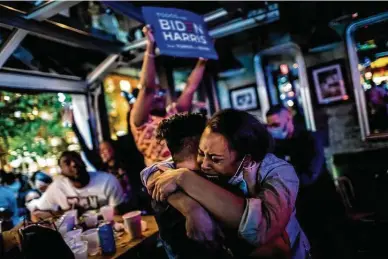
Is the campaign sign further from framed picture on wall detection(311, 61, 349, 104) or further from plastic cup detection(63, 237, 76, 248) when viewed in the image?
framed picture on wall detection(311, 61, 349, 104)

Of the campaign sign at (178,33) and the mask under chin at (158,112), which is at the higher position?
the campaign sign at (178,33)

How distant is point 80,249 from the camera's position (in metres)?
2.57

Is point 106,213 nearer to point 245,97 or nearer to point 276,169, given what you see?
point 276,169

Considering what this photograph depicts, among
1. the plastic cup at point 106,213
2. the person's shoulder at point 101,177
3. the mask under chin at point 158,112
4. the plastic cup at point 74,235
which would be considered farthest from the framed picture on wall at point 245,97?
the plastic cup at point 74,235

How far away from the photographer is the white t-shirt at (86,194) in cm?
435

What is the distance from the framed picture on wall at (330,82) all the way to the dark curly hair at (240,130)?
196 inches

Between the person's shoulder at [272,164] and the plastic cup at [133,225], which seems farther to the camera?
the plastic cup at [133,225]

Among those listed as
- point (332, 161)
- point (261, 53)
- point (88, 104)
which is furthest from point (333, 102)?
point (88, 104)

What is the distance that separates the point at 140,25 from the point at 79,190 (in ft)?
11.0

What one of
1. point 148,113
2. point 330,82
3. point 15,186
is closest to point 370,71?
point 330,82

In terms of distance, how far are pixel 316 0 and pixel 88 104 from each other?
4.69 m

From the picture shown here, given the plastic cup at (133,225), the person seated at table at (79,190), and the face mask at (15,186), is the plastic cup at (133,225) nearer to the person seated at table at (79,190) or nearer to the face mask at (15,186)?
the person seated at table at (79,190)

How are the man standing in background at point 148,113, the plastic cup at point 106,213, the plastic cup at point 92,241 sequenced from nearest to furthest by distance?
1. the plastic cup at point 92,241
2. the plastic cup at point 106,213
3. the man standing in background at point 148,113

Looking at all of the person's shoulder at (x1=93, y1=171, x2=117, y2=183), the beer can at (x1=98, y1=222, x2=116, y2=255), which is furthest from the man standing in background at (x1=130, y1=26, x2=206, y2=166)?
the beer can at (x1=98, y1=222, x2=116, y2=255)
